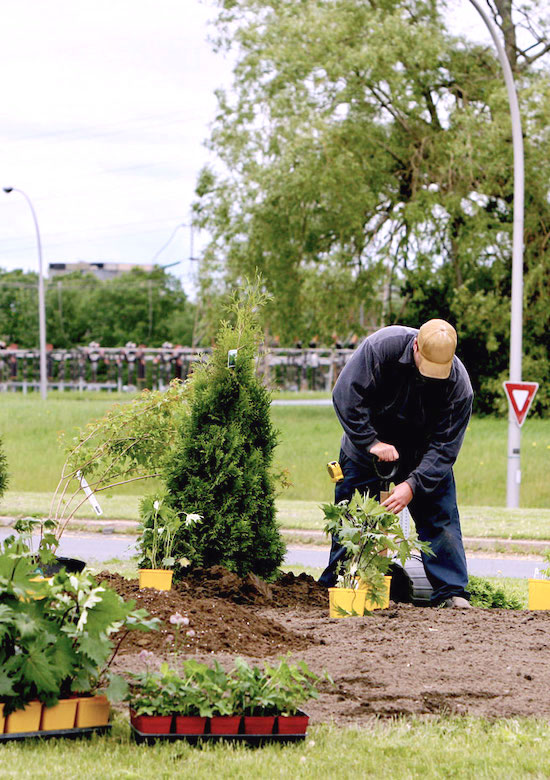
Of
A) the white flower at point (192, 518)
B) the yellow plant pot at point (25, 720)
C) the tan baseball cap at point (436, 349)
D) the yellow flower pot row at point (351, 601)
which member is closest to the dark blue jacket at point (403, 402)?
the tan baseball cap at point (436, 349)

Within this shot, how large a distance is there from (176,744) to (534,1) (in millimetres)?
24522

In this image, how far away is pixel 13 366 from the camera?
60844 millimetres

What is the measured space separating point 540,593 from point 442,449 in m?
1.02

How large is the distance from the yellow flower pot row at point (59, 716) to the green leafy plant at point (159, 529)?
6.41 ft

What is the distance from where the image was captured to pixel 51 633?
3.73 m

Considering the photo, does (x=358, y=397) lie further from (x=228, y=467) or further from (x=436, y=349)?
(x=228, y=467)

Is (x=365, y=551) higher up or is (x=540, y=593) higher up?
(x=365, y=551)

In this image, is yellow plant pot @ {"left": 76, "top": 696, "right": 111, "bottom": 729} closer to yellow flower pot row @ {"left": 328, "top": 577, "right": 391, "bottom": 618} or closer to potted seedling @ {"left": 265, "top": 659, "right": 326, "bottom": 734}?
potted seedling @ {"left": 265, "top": 659, "right": 326, "bottom": 734}

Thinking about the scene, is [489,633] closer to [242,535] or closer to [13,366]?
[242,535]

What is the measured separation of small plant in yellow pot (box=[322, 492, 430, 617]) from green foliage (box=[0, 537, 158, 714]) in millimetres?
1793

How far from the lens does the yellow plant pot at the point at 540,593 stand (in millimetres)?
5895

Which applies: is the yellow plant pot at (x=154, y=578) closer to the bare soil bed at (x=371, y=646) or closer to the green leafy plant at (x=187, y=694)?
the bare soil bed at (x=371, y=646)

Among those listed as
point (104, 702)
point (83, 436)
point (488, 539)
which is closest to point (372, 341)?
point (83, 436)

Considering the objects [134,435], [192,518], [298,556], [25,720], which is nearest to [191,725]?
[25,720]
